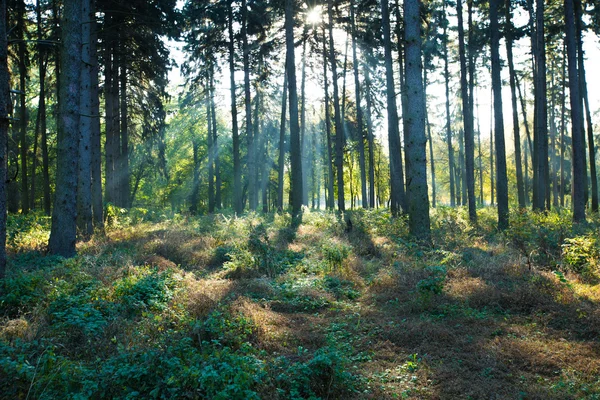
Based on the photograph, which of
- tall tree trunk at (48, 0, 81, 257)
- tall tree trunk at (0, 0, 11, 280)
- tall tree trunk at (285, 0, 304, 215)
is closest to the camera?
tall tree trunk at (0, 0, 11, 280)

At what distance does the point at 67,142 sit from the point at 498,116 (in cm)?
1325

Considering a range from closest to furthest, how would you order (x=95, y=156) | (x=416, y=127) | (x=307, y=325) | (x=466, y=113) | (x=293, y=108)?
(x=307, y=325), (x=416, y=127), (x=95, y=156), (x=293, y=108), (x=466, y=113)

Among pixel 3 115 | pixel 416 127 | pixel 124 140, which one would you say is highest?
pixel 124 140

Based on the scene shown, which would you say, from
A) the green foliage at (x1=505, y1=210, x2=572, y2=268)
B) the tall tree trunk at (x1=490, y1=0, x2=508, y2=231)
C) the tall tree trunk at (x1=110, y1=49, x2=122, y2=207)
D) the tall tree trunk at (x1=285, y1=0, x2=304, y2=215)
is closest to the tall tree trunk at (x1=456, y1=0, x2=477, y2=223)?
the tall tree trunk at (x1=490, y1=0, x2=508, y2=231)

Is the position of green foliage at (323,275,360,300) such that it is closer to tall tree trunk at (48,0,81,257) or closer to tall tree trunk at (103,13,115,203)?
tall tree trunk at (48,0,81,257)

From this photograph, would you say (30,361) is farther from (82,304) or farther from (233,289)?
(233,289)

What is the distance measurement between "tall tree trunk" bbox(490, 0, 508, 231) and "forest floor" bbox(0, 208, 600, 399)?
15.2 feet

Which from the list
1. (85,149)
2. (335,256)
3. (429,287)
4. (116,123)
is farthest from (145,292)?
(116,123)

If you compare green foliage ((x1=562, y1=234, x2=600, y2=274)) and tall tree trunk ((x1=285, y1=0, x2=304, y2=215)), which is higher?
tall tree trunk ((x1=285, y1=0, x2=304, y2=215))

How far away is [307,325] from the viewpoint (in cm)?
602

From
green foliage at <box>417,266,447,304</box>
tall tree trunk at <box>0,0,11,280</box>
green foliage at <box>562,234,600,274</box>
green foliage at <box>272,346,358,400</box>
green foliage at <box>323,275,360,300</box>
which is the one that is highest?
tall tree trunk at <box>0,0,11,280</box>

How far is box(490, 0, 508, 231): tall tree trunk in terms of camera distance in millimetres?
14375

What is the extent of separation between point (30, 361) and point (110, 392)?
1.13 m

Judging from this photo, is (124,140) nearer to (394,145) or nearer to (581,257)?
(394,145)
